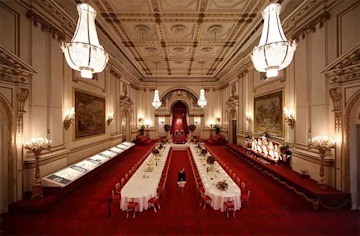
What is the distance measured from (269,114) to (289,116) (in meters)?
2.12

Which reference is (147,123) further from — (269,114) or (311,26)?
(311,26)

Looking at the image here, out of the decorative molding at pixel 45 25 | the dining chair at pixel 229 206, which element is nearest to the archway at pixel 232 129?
the dining chair at pixel 229 206

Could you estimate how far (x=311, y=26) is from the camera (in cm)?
677

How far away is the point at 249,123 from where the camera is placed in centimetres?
1311

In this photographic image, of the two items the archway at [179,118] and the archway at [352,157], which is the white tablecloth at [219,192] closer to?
the archway at [352,157]

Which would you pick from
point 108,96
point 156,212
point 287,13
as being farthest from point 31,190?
point 287,13

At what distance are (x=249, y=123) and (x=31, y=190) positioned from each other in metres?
11.7

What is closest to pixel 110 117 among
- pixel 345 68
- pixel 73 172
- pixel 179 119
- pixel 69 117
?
pixel 69 117

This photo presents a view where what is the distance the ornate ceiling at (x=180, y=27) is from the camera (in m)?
7.64

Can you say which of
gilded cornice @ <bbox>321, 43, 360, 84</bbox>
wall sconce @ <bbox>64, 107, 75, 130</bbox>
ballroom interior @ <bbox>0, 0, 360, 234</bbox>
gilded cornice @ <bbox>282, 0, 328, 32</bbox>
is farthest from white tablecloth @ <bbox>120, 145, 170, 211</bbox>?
gilded cornice @ <bbox>282, 0, 328, 32</bbox>

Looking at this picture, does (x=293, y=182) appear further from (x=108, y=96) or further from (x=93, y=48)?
(x=108, y=96)

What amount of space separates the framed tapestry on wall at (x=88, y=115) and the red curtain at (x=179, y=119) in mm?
12576

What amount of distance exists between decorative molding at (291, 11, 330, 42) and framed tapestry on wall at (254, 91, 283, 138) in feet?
8.11

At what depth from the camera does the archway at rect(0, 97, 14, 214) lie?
5257 mm
